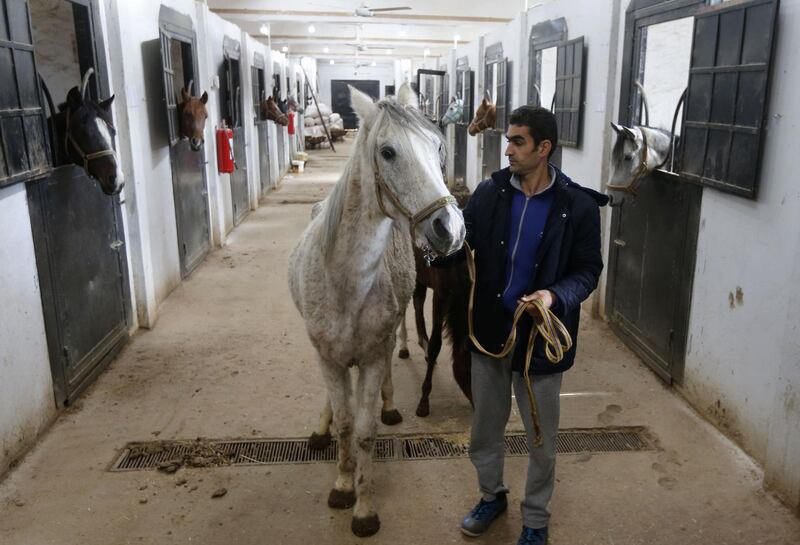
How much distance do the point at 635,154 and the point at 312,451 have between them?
2425 mm

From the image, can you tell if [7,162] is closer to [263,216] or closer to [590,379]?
[590,379]

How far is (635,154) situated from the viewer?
355cm

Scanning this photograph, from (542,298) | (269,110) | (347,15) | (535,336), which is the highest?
(347,15)

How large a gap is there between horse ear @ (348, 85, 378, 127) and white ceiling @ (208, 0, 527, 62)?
7693mm

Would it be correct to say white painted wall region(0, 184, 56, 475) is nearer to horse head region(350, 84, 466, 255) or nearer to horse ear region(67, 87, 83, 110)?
horse ear region(67, 87, 83, 110)

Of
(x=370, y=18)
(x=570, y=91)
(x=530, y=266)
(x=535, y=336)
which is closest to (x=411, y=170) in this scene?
(x=530, y=266)

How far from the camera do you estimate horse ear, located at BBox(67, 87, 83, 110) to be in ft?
10.4

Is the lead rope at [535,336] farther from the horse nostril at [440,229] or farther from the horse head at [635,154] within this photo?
the horse head at [635,154]

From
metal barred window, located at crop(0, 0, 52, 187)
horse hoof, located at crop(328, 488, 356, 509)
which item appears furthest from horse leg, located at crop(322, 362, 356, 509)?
metal barred window, located at crop(0, 0, 52, 187)

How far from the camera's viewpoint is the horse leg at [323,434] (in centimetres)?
296

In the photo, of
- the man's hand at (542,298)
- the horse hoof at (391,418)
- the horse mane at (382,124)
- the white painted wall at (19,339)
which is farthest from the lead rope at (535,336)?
the white painted wall at (19,339)

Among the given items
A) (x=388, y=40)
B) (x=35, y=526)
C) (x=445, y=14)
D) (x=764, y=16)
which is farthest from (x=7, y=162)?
(x=388, y=40)

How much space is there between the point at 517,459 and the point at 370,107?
71.1 inches

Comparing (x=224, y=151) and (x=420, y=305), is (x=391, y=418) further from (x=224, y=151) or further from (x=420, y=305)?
(x=224, y=151)
